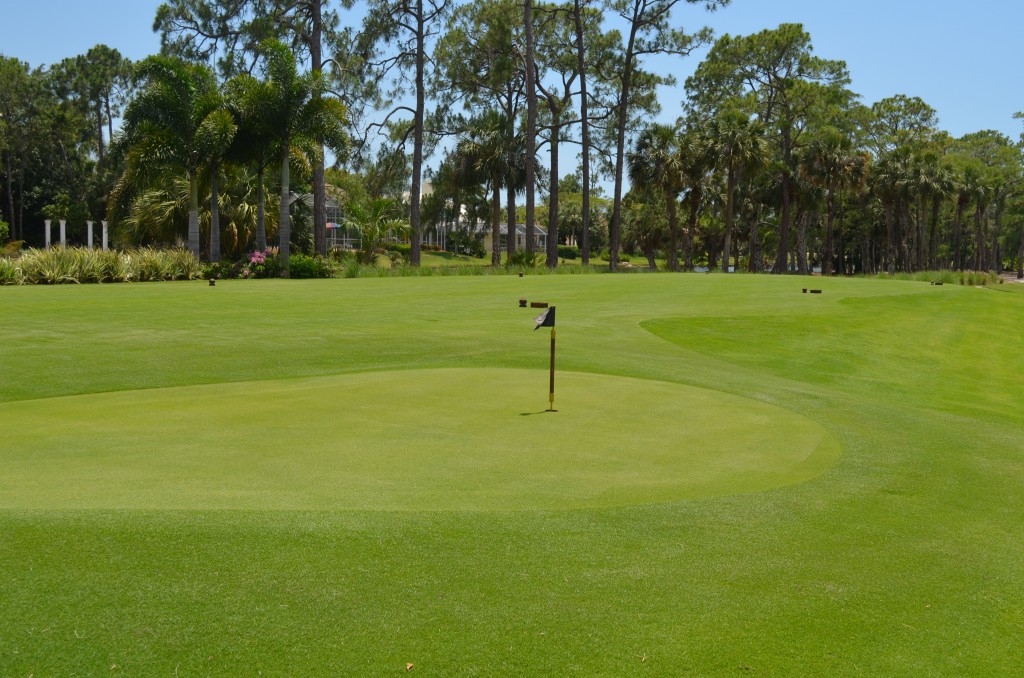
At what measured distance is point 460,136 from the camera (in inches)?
2594

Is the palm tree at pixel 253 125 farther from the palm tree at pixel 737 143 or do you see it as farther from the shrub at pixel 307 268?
the palm tree at pixel 737 143

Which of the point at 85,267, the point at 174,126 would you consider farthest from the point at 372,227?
the point at 85,267

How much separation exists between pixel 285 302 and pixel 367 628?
812 inches

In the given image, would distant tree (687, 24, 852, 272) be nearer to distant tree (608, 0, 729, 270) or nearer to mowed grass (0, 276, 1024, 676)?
distant tree (608, 0, 729, 270)

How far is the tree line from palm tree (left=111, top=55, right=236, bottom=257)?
0.09m

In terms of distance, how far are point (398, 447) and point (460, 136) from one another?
60.2 meters

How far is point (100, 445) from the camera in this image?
7.81 meters

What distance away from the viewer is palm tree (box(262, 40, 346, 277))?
1578 inches

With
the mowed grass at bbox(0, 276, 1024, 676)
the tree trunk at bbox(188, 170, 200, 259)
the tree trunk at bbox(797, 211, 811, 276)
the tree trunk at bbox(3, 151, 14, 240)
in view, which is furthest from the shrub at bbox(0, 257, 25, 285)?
the tree trunk at bbox(797, 211, 811, 276)

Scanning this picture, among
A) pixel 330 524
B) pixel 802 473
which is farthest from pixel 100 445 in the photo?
pixel 802 473

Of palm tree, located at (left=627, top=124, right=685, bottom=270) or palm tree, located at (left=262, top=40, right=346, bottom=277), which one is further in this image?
palm tree, located at (left=627, top=124, right=685, bottom=270)

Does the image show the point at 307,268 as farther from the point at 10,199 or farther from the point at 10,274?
the point at 10,199

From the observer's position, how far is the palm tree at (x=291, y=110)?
4009 cm

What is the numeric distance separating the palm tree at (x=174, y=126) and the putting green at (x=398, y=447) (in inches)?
1157
